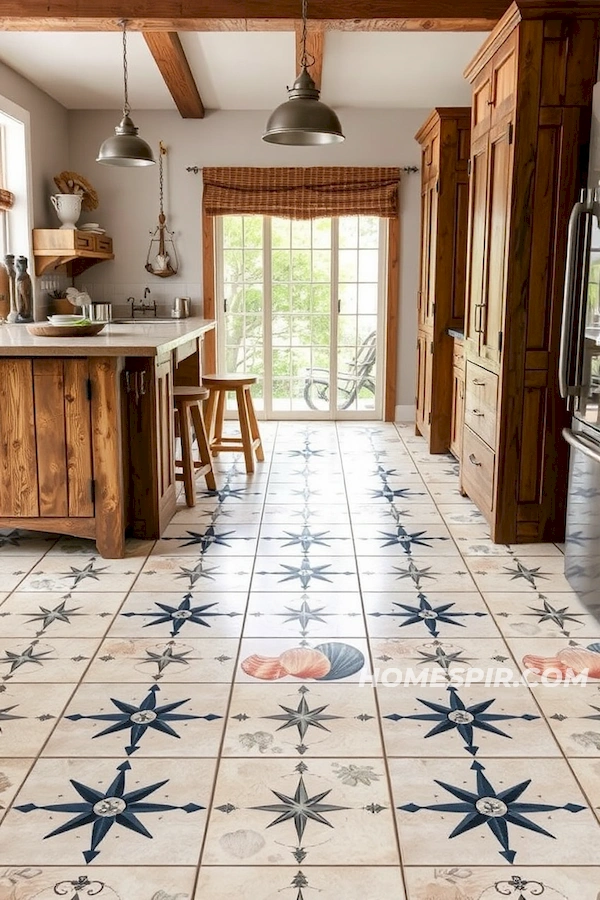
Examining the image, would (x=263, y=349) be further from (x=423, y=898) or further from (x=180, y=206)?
(x=423, y=898)

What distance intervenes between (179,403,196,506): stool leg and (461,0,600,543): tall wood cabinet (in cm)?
149

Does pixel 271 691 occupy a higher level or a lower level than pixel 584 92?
lower

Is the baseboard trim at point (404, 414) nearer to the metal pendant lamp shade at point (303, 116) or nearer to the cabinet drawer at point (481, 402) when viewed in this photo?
the cabinet drawer at point (481, 402)

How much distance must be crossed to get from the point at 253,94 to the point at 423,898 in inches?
243

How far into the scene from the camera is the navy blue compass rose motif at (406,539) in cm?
396

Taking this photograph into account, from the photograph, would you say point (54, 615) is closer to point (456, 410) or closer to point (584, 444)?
point (584, 444)

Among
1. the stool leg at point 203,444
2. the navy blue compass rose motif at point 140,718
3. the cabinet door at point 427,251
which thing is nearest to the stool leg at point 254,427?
the stool leg at point 203,444

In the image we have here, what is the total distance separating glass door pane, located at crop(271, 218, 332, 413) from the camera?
7250 mm

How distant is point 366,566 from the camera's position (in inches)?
145

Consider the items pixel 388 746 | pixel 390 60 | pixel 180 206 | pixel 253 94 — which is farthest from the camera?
pixel 180 206

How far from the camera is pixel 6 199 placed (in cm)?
604

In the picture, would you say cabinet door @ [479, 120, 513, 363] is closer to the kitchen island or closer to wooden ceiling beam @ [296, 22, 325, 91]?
the kitchen island

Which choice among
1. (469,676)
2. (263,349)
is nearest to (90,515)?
(469,676)

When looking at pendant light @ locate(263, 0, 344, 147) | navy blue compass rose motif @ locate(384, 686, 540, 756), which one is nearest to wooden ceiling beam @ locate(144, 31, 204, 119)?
pendant light @ locate(263, 0, 344, 147)
